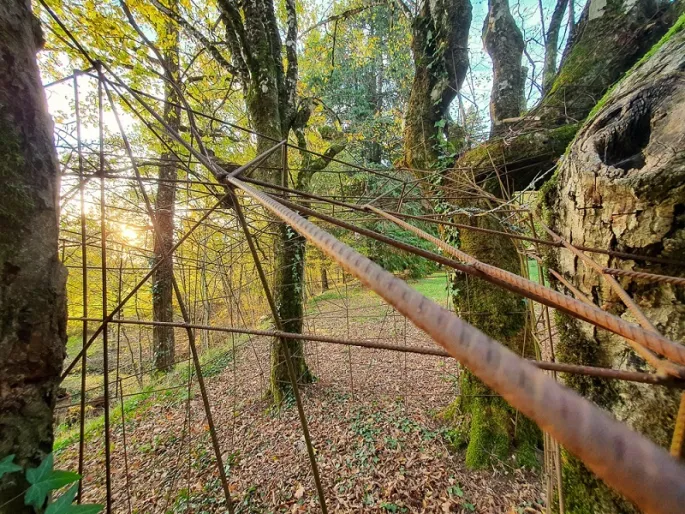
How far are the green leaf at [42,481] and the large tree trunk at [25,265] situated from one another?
0.10 meters

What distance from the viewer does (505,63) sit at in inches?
124

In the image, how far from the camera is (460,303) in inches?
115

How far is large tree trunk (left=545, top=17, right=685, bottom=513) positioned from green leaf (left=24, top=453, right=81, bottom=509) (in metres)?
1.49

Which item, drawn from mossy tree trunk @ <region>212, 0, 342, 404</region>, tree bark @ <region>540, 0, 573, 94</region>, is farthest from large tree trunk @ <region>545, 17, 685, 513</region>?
tree bark @ <region>540, 0, 573, 94</region>

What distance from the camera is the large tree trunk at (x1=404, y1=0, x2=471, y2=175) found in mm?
3020

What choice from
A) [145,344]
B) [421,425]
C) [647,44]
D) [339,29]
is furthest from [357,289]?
[647,44]

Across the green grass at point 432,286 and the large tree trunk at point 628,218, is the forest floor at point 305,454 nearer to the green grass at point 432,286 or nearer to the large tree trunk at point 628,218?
the large tree trunk at point 628,218

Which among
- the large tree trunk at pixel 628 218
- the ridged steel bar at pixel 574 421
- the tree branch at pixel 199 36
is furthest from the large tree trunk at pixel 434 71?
the ridged steel bar at pixel 574 421

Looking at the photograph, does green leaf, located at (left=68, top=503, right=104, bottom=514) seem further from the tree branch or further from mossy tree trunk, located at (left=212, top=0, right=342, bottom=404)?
the tree branch

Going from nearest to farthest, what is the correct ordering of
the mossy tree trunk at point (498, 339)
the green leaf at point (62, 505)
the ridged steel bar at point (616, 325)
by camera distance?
the ridged steel bar at point (616, 325)
the green leaf at point (62, 505)
the mossy tree trunk at point (498, 339)

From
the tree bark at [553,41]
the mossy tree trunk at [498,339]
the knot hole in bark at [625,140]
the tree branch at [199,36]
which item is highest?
the tree bark at [553,41]

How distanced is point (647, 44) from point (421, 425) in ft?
11.8

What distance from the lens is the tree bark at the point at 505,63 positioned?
10.2 feet

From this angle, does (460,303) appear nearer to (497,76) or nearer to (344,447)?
(344,447)
